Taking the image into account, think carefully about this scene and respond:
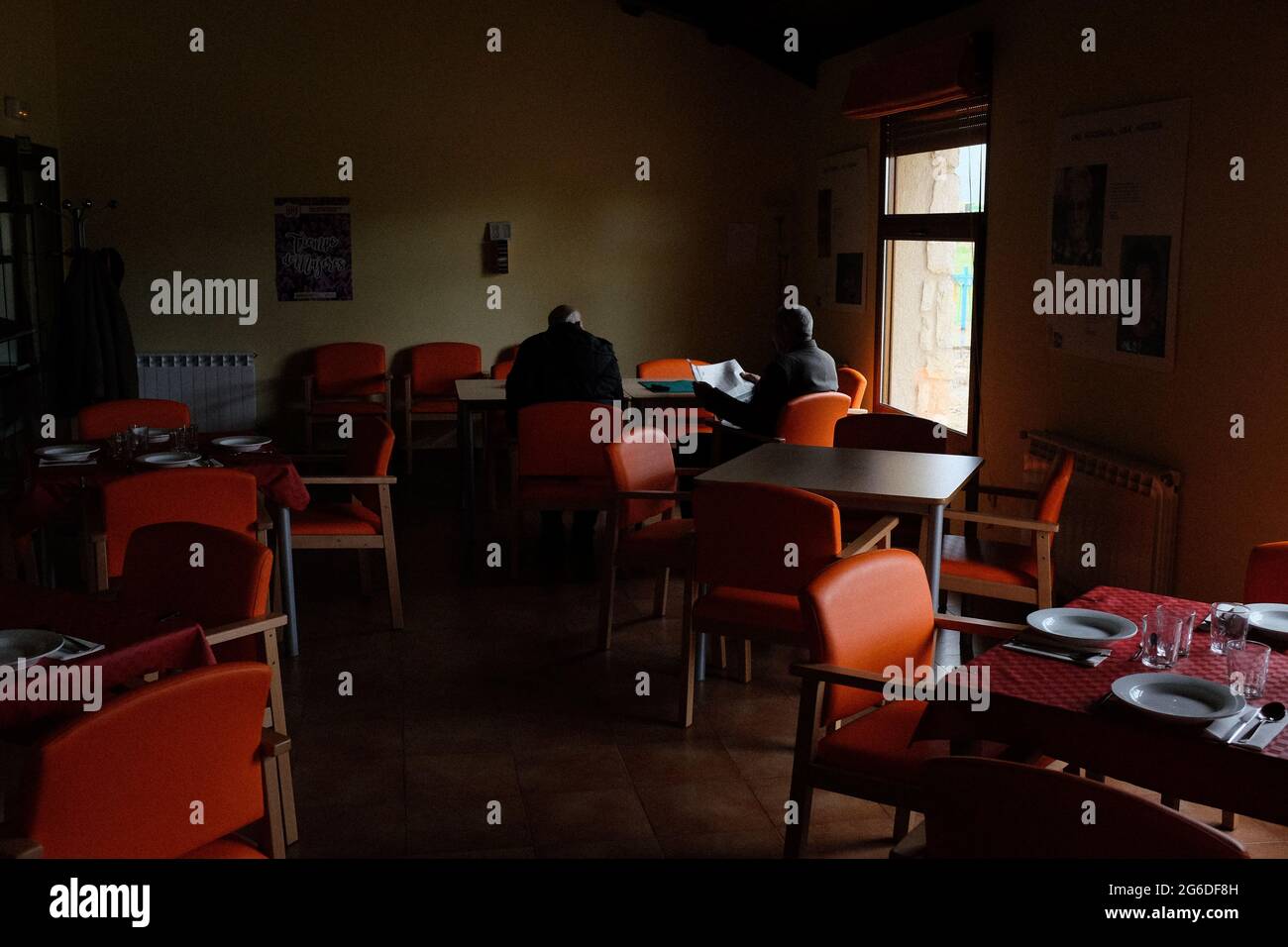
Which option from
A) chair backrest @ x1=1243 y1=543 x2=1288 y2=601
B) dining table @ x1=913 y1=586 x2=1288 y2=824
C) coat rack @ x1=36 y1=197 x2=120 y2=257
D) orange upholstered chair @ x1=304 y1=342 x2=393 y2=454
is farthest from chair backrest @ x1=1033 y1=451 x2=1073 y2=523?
coat rack @ x1=36 y1=197 x2=120 y2=257

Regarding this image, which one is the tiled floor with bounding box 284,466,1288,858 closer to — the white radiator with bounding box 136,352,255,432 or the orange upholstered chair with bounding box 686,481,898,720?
the orange upholstered chair with bounding box 686,481,898,720

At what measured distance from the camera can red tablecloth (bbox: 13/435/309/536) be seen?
4.02 m

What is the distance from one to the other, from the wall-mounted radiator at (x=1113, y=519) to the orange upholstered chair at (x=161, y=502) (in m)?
2.93

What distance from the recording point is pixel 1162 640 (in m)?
2.39

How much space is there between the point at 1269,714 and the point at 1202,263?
2500 mm

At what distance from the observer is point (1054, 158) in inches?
205

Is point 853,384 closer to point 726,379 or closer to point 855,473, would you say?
point 726,379

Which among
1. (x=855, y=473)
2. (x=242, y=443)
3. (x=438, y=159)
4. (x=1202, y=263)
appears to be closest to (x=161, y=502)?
(x=242, y=443)

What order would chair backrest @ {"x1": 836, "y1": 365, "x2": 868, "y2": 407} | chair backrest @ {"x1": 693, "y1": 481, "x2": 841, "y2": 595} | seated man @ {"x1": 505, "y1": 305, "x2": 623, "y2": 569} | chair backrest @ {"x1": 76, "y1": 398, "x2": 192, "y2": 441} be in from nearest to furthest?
chair backrest @ {"x1": 693, "y1": 481, "x2": 841, "y2": 595}, chair backrest @ {"x1": 76, "y1": 398, "x2": 192, "y2": 441}, seated man @ {"x1": 505, "y1": 305, "x2": 623, "y2": 569}, chair backrest @ {"x1": 836, "y1": 365, "x2": 868, "y2": 407}

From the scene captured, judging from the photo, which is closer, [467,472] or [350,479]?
[350,479]

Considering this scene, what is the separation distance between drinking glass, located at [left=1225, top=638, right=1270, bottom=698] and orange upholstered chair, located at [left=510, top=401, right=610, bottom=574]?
3.22 m

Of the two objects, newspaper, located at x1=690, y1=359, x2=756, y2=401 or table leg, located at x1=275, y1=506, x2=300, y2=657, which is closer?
table leg, located at x1=275, y1=506, x2=300, y2=657

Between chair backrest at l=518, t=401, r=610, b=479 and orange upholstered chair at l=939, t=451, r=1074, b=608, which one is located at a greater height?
chair backrest at l=518, t=401, r=610, b=479
